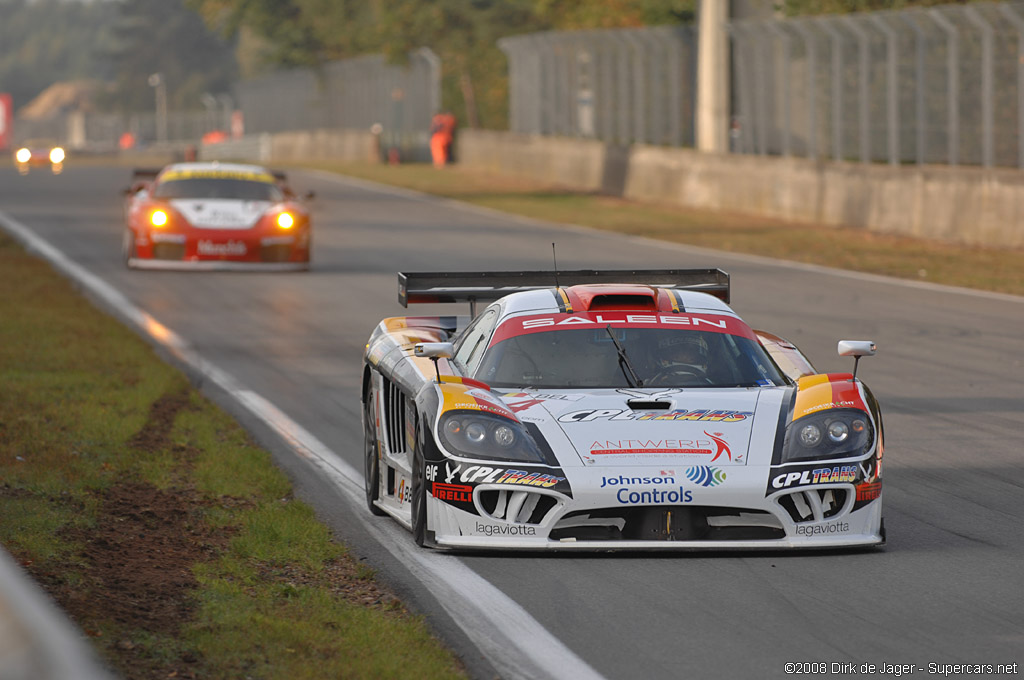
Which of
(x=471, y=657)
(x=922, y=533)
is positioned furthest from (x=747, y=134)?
(x=471, y=657)

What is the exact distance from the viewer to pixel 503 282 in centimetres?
1006

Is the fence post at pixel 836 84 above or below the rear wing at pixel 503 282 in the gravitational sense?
above

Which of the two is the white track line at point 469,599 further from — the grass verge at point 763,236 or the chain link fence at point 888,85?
the chain link fence at point 888,85

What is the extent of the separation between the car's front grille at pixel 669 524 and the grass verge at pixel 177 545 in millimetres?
874

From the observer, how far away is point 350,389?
1304cm

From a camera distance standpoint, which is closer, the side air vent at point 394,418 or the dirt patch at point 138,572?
the dirt patch at point 138,572

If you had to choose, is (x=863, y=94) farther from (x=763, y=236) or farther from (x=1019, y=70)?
(x=1019, y=70)

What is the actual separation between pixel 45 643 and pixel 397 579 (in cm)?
421

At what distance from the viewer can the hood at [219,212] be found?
2292 centimetres

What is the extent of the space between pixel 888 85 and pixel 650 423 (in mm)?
23335

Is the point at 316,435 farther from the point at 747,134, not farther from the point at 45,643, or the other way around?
the point at 747,134

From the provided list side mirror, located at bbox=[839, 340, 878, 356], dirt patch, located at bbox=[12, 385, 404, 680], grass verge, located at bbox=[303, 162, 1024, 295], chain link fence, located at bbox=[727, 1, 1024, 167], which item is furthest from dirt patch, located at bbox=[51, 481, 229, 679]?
chain link fence, located at bbox=[727, 1, 1024, 167]

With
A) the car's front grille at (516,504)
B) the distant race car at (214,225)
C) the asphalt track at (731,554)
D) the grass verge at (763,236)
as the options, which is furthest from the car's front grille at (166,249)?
the car's front grille at (516,504)

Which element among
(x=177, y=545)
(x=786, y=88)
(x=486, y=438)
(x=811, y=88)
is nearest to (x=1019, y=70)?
Result: (x=811, y=88)
